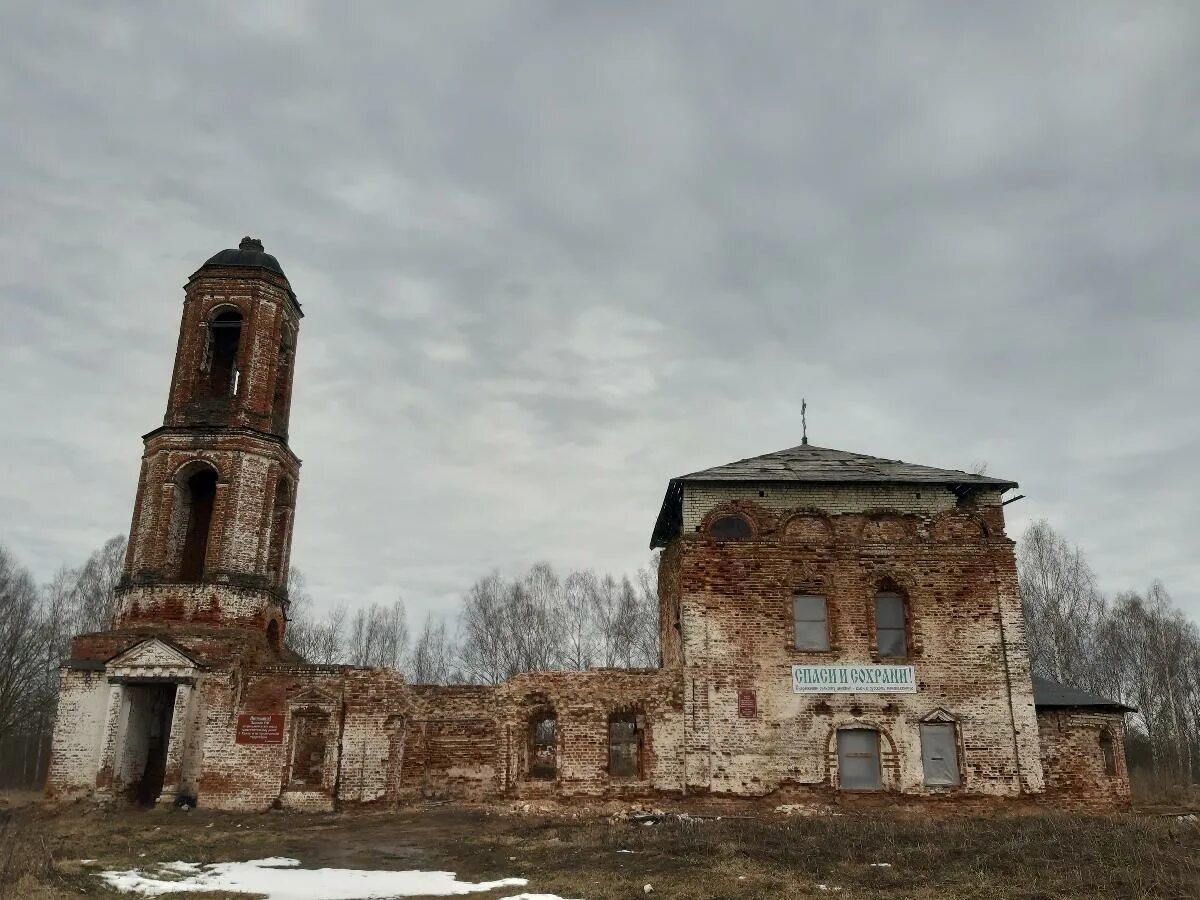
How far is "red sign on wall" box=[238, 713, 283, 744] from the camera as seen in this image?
60.3 feet

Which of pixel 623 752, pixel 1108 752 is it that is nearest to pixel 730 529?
pixel 1108 752

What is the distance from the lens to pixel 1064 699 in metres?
18.4

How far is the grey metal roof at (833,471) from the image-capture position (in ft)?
62.0

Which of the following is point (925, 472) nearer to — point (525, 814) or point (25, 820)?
point (525, 814)

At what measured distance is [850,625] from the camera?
18172 mm

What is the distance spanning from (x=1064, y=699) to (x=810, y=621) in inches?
218

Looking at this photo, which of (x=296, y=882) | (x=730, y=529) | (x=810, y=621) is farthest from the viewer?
(x=730, y=529)

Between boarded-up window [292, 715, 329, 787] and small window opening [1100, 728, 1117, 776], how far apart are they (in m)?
16.1

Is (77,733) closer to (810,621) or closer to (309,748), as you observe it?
(309,748)

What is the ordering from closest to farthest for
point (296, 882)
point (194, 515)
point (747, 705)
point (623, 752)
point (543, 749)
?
point (296, 882) → point (747, 705) → point (194, 515) → point (543, 749) → point (623, 752)

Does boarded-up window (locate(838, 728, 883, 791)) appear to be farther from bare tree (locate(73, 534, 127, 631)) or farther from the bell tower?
bare tree (locate(73, 534, 127, 631))

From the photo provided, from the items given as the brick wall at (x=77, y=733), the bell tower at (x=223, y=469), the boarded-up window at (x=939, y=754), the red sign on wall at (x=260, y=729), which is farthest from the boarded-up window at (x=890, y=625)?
the brick wall at (x=77, y=733)

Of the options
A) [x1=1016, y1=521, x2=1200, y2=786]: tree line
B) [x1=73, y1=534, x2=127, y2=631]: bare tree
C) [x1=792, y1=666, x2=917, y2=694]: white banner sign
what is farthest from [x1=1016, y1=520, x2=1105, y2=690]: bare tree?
[x1=73, y1=534, x2=127, y2=631]: bare tree

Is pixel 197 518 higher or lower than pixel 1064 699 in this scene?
higher
